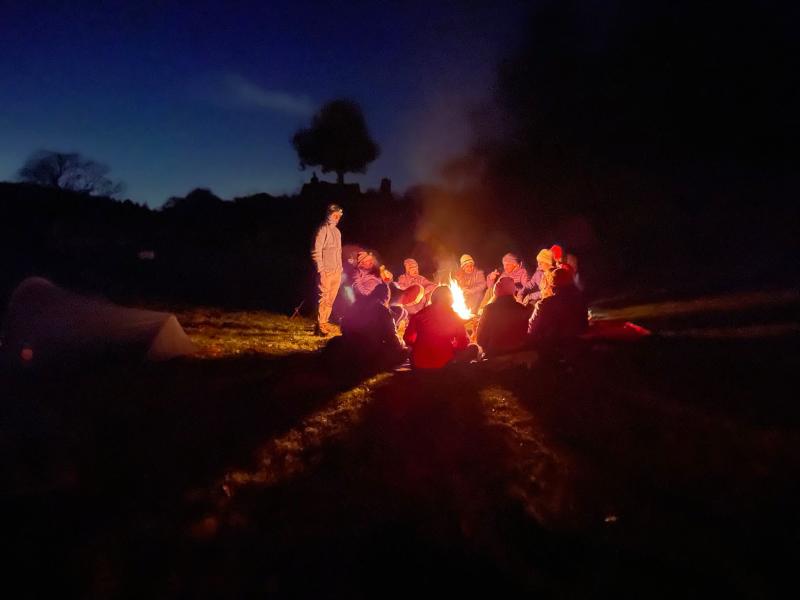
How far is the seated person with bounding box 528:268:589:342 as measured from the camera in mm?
7223

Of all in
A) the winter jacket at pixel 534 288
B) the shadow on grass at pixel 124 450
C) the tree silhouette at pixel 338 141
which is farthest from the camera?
the tree silhouette at pixel 338 141

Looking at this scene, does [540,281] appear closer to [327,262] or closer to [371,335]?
[327,262]

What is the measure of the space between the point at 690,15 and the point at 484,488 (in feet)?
57.2

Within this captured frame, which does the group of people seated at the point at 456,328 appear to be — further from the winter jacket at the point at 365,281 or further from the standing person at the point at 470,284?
the standing person at the point at 470,284

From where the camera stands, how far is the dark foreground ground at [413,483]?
341 centimetres

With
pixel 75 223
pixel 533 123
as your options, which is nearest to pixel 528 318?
pixel 533 123

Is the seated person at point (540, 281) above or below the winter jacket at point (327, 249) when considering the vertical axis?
below

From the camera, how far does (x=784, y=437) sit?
450cm

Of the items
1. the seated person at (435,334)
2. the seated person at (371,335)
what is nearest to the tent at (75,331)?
the seated person at (371,335)

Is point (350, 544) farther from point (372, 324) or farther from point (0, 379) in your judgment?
point (0, 379)

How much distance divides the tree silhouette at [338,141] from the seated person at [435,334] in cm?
2818

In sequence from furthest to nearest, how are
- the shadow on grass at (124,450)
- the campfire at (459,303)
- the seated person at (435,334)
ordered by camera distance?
1. the campfire at (459,303)
2. the seated person at (435,334)
3. the shadow on grass at (124,450)

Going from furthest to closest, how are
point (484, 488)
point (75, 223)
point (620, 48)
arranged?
point (75, 223) → point (620, 48) → point (484, 488)

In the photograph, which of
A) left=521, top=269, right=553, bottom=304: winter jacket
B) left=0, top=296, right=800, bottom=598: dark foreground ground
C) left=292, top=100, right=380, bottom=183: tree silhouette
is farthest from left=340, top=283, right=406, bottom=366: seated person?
left=292, top=100, right=380, bottom=183: tree silhouette
